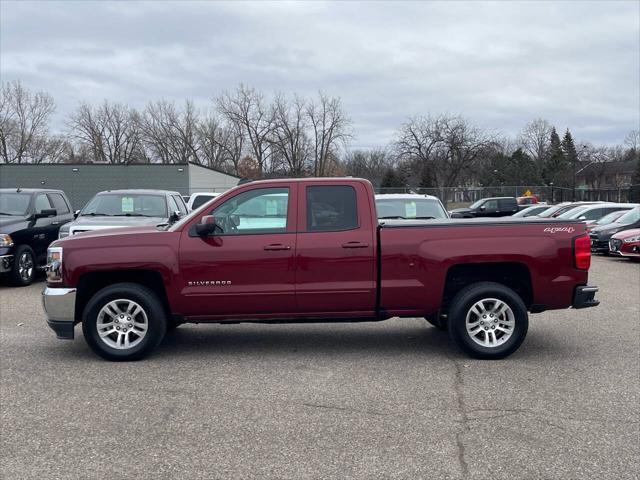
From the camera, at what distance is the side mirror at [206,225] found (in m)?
6.16

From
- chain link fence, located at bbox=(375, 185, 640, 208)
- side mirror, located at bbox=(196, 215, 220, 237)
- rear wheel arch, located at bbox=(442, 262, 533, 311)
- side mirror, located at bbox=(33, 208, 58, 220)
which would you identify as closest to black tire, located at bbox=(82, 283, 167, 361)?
side mirror, located at bbox=(196, 215, 220, 237)

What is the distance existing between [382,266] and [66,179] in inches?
1447

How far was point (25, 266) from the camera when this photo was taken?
12117 millimetres

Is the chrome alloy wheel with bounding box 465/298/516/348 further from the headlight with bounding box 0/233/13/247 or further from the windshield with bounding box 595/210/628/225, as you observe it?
the windshield with bounding box 595/210/628/225

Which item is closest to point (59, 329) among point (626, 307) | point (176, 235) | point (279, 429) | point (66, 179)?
point (176, 235)

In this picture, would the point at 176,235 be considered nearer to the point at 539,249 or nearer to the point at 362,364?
the point at 362,364

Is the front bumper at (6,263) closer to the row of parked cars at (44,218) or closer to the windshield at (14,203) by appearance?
the row of parked cars at (44,218)

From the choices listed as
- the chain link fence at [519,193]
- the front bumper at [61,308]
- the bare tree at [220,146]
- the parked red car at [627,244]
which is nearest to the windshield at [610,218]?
the parked red car at [627,244]

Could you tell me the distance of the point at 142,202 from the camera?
39.7ft

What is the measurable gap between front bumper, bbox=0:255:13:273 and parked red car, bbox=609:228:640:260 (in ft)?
48.0

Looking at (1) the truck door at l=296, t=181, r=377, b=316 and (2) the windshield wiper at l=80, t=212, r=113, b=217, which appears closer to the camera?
(1) the truck door at l=296, t=181, r=377, b=316

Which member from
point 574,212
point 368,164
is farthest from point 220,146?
point 574,212

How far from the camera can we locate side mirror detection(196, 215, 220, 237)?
6.16 meters

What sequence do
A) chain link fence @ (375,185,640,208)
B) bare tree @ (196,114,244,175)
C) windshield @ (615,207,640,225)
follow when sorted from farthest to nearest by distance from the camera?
bare tree @ (196,114,244,175), chain link fence @ (375,185,640,208), windshield @ (615,207,640,225)
